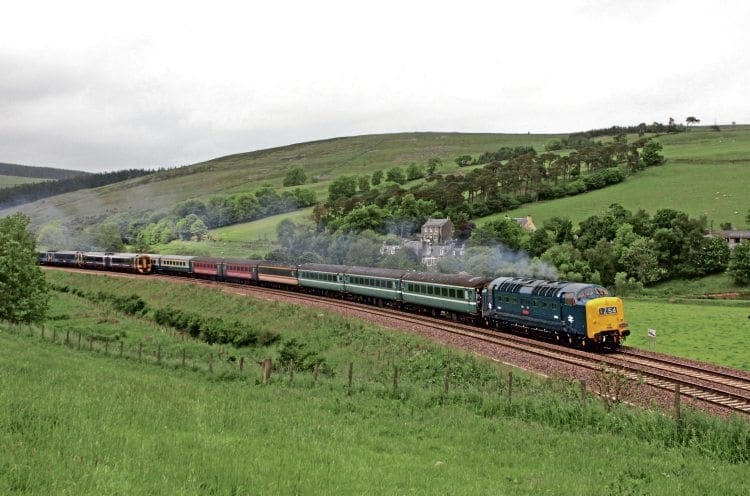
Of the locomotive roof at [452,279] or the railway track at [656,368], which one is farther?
the locomotive roof at [452,279]

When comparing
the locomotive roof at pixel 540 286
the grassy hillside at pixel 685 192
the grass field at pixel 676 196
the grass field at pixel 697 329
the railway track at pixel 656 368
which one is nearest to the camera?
the railway track at pixel 656 368

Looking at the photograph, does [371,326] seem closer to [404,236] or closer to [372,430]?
[372,430]

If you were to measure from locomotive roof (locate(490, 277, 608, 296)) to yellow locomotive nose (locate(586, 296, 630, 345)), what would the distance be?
1.01m

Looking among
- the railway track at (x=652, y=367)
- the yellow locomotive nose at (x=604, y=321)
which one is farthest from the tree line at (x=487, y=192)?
the yellow locomotive nose at (x=604, y=321)

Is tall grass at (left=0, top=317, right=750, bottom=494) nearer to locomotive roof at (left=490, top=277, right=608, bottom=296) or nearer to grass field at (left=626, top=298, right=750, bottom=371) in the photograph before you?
locomotive roof at (left=490, top=277, right=608, bottom=296)

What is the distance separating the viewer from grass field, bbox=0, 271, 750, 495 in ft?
33.2

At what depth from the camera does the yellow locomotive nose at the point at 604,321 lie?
102ft

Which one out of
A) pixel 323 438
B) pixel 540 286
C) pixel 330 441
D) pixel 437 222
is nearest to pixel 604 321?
pixel 540 286

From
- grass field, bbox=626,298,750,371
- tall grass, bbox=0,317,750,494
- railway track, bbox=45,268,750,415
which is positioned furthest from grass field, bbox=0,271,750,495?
grass field, bbox=626,298,750,371

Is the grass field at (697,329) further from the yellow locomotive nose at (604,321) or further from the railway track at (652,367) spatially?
the yellow locomotive nose at (604,321)

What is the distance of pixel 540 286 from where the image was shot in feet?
113

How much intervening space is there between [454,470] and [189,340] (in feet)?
115

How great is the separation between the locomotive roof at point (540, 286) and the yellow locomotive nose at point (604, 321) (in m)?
1.01

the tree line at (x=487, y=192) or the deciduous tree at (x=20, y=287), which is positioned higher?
the tree line at (x=487, y=192)
